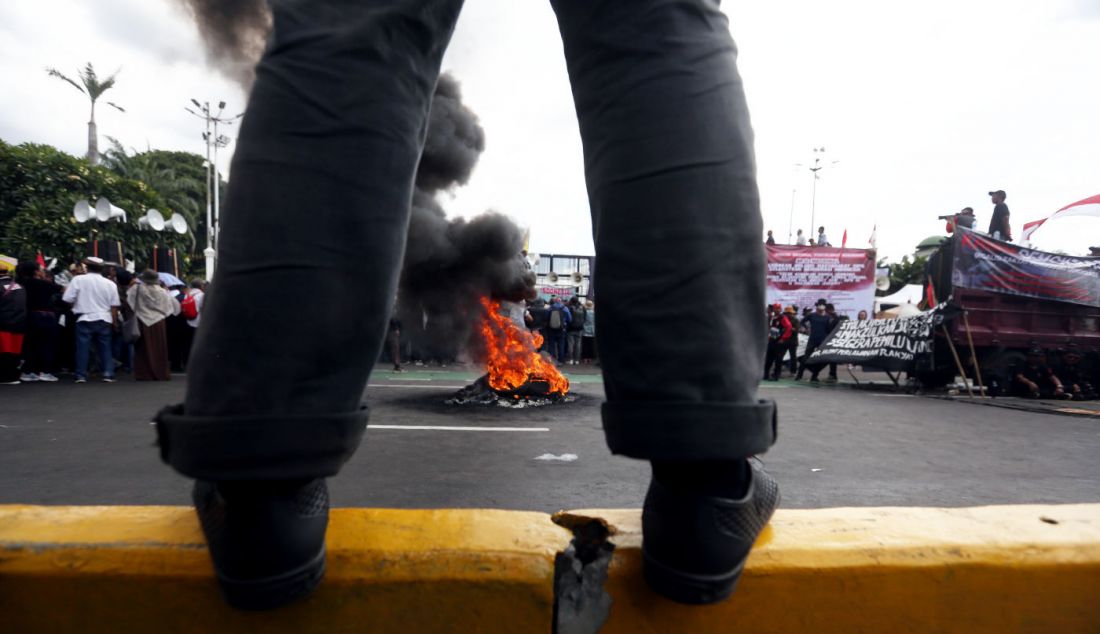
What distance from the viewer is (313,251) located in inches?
32.7

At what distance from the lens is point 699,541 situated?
85 cm

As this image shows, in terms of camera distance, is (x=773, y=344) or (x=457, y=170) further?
(x=773, y=344)

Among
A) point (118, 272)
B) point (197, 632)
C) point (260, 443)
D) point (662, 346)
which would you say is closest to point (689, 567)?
point (662, 346)

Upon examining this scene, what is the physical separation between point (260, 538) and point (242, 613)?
168mm

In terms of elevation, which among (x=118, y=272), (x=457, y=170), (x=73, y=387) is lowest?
(x=73, y=387)

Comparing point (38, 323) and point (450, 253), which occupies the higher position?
point (450, 253)

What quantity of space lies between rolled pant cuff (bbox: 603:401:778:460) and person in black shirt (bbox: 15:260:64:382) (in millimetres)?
11332

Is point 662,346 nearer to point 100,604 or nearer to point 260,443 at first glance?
point 260,443

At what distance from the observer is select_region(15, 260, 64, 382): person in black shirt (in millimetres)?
9469

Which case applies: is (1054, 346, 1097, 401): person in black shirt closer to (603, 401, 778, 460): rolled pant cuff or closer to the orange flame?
the orange flame

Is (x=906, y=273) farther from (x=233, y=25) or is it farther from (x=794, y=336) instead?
(x=233, y=25)

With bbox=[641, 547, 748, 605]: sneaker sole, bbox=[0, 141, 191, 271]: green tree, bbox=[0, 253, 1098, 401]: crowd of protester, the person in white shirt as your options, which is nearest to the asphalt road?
bbox=[641, 547, 748, 605]: sneaker sole

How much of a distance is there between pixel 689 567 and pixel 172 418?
698 millimetres

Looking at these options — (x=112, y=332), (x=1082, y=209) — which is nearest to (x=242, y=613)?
(x=112, y=332)
